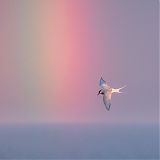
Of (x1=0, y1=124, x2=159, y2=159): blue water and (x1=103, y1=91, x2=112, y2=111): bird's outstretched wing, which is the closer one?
(x1=103, y1=91, x2=112, y2=111): bird's outstretched wing

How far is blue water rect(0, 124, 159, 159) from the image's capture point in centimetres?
386

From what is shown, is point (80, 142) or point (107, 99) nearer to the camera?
point (107, 99)

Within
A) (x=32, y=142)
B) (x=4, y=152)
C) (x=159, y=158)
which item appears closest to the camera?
(x=159, y=158)

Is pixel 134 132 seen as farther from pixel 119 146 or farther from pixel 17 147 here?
pixel 17 147

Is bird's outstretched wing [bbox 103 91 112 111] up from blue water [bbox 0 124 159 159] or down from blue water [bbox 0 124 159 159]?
down

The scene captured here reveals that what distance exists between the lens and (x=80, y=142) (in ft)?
13.6

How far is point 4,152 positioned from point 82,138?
79 cm

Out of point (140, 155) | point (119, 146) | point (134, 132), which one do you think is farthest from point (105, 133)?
point (140, 155)

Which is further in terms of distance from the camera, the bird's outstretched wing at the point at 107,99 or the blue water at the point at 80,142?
the blue water at the point at 80,142

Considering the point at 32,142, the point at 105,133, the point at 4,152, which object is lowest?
the point at 4,152

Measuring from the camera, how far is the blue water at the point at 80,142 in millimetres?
3855

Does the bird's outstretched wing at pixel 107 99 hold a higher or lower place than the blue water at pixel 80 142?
lower

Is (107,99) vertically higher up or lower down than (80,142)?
lower down

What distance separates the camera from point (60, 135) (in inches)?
183
